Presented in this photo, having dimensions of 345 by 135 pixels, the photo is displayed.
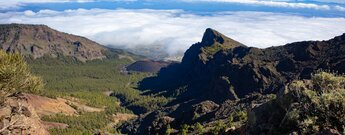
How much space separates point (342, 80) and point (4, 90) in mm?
47988

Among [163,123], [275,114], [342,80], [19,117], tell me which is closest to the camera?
[342,80]

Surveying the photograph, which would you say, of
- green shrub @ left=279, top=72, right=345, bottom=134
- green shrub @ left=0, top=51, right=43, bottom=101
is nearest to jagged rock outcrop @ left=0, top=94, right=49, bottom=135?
green shrub @ left=0, top=51, right=43, bottom=101

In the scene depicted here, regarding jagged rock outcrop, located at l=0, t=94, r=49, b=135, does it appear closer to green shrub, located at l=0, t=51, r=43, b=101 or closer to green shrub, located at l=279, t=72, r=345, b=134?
green shrub, located at l=0, t=51, r=43, b=101

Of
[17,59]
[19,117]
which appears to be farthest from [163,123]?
[19,117]

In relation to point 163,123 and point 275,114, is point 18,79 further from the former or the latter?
point 163,123

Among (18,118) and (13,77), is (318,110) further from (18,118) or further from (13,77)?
(13,77)

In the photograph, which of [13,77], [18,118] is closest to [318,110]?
[18,118]

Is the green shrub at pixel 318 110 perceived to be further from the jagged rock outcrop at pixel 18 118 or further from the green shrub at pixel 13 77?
the green shrub at pixel 13 77

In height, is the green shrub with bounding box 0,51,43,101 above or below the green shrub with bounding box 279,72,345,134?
below

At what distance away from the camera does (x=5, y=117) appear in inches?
2482

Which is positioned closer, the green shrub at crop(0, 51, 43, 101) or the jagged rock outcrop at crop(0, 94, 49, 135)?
the jagged rock outcrop at crop(0, 94, 49, 135)

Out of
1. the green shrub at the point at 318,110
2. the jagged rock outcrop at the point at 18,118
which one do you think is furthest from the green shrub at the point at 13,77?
the green shrub at the point at 318,110

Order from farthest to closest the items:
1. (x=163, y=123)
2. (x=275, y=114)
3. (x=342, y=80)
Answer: (x=163, y=123) → (x=275, y=114) → (x=342, y=80)

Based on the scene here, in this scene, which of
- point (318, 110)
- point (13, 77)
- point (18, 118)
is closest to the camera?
point (318, 110)
